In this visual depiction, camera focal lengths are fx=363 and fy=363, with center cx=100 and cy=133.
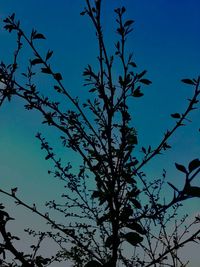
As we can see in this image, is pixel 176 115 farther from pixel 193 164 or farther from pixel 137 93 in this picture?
pixel 193 164

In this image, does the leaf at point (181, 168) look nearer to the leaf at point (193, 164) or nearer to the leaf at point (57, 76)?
the leaf at point (193, 164)

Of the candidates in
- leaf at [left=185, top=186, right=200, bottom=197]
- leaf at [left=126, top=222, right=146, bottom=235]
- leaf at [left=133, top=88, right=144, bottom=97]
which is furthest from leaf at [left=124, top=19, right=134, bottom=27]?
leaf at [left=185, top=186, right=200, bottom=197]

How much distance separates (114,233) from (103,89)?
1.63 metres

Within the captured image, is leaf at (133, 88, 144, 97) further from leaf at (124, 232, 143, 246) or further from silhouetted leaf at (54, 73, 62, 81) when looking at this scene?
leaf at (124, 232, 143, 246)

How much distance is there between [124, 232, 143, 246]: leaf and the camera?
276 centimetres

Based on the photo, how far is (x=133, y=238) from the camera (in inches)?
109

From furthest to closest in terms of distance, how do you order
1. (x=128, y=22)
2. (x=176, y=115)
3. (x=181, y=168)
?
(x=128, y=22) → (x=176, y=115) → (x=181, y=168)

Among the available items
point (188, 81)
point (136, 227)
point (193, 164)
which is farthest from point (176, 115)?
point (193, 164)

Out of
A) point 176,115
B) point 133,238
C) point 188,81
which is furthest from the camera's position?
point 176,115

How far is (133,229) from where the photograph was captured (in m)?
2.83

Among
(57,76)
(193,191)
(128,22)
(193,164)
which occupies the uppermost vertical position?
(128,22)

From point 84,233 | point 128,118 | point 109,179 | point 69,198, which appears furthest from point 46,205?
point 109,179

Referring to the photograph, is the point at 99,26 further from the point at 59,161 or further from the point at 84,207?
the point at 84,207

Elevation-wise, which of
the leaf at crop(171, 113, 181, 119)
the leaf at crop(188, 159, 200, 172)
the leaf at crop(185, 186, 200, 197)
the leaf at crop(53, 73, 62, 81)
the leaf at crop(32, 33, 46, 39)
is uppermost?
the leaf at crop(32, 33, 46, 39)
